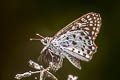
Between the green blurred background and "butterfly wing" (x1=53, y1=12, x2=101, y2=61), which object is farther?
the green blurred background

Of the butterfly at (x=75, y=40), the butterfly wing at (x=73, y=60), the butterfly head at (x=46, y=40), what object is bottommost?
the butterfly wing at (x=73, y=60)

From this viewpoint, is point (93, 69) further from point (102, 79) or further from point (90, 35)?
point (90, 35)

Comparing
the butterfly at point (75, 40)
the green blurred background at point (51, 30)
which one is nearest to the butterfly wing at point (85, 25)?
the butterfly at point (75, 40)

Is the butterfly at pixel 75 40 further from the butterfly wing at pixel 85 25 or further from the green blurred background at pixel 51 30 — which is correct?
the green blurred background at pixel 51 30

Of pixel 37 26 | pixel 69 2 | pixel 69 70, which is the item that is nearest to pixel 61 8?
pixel 69 2

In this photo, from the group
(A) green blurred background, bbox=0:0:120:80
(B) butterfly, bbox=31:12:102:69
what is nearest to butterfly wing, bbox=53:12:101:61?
(B) butterfly, bbox=31:12:102:69

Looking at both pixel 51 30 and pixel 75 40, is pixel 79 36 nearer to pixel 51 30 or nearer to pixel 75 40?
pixel 75 40

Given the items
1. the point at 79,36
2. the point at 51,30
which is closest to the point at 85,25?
the point at 79,36

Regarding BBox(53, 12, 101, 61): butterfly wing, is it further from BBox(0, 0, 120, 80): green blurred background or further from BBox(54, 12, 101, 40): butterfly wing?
BBox(0, 0, 120, 80): green blurred background
